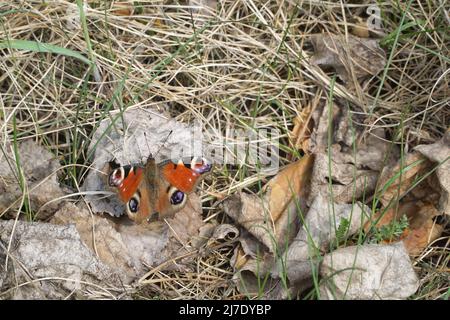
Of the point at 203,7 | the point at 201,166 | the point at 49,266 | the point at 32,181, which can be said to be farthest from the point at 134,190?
Answer: the point at 203,7

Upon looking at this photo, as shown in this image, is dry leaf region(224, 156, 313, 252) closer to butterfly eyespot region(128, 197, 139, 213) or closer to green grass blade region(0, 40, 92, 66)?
butterfly eyespot region(128, 197, 139, 213)

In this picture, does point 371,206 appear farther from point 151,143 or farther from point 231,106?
point 151,143

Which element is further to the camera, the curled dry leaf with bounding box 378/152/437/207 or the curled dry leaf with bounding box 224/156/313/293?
the curled dry leaf with bounding box 378/152/437/207

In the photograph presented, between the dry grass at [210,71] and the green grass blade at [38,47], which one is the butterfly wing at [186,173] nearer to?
the dry grass at [210,71]

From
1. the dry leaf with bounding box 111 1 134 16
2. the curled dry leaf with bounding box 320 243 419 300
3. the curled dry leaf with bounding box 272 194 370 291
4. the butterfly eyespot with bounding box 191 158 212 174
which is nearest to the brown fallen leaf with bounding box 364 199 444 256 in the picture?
the curled dry leaf with bounding box 272 194 370 291
